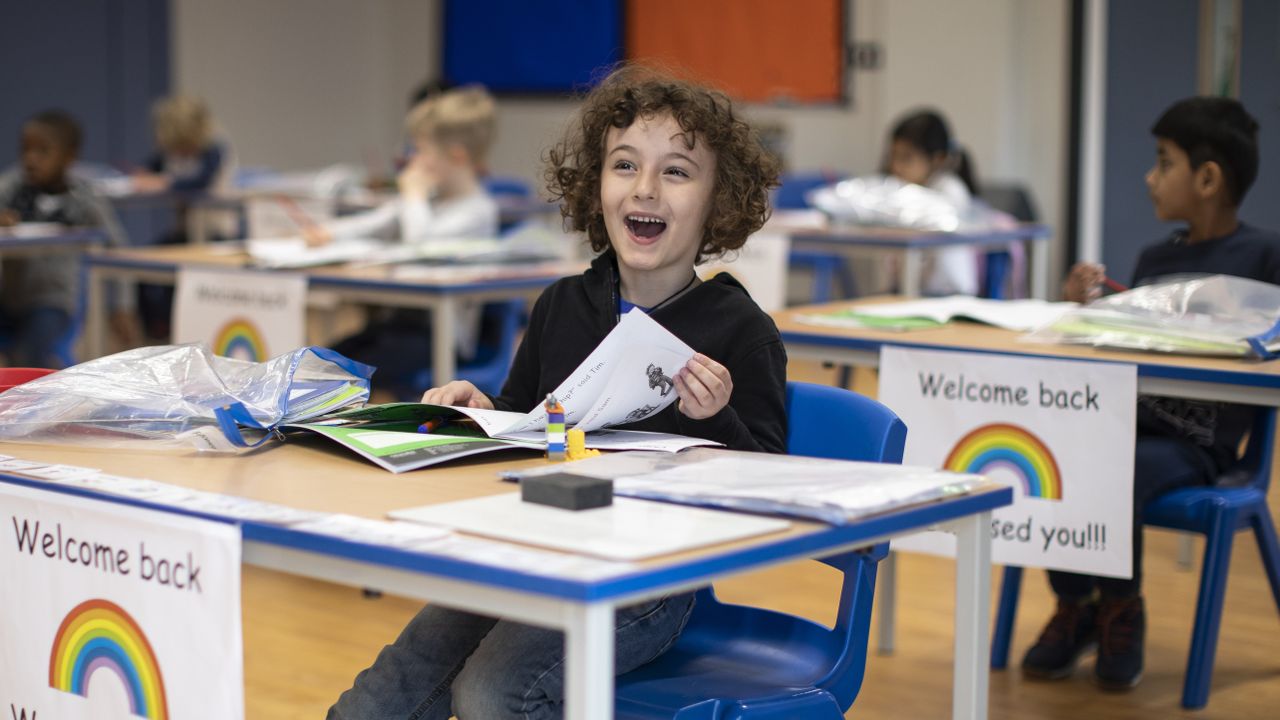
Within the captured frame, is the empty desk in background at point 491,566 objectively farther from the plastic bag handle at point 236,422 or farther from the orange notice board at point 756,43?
the orange notice board at point 756,43

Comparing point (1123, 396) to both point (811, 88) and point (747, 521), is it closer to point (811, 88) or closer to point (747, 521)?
point (747, 521)

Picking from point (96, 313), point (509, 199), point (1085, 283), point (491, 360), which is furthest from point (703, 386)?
point (509, 199)

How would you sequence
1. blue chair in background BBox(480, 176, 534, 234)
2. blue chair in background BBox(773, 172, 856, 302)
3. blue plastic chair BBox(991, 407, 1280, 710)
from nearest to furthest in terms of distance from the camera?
blue plastic chair BBox(991, 407, 1280, 710) → blue chair in background BBox(773, 172, 856, 302) → blue chair in background BBox(480, 176, 534, 234)

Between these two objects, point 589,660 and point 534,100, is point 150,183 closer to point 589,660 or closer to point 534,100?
point 534,100

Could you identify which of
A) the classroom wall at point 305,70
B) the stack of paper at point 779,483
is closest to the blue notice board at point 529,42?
the classroom wall at point 305,70

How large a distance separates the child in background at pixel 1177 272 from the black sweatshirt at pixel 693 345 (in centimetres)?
100

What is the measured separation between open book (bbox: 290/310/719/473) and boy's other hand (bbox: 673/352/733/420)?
0.5 inches

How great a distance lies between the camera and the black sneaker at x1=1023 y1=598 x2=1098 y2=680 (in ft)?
8.66

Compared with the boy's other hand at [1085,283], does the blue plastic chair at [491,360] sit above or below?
below

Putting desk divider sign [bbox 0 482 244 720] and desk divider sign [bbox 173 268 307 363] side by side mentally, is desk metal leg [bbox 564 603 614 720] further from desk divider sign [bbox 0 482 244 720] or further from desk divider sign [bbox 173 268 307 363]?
desk divider sign [bbox 173 268 307 363]

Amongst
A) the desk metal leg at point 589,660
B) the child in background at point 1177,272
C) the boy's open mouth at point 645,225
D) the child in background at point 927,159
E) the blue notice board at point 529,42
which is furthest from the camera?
the blue notice board at point 529,42

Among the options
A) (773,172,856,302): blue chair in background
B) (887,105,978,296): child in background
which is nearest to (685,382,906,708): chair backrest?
(887,105,978,296): child in background

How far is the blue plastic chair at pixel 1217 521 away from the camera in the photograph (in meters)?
2.42

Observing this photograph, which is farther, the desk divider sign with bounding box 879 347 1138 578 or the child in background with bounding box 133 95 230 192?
the child in background with bounding box 133 95 230 192
